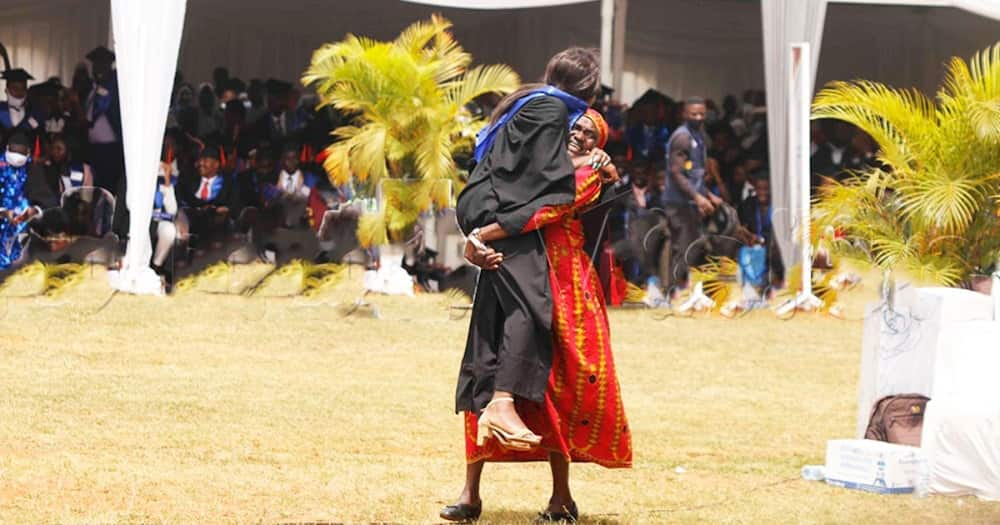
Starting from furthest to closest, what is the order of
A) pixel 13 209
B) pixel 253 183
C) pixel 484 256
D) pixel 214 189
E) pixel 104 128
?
1. pixel 253 183
2. pixel 214 189
3. pixel 104 128
4. pixel 13 209
5. pixel 484 256

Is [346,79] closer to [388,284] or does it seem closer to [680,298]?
[388,284]

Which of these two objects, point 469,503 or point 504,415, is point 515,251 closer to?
point 504,415

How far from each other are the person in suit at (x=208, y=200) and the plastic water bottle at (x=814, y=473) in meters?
6.93

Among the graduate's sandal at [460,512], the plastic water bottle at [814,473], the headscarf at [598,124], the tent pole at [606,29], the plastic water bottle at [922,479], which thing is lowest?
the plastic water bottle at [814,473]

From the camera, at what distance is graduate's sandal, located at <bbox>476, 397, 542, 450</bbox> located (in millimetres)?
4895

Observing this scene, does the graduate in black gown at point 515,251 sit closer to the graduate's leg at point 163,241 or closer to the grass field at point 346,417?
the grass field at point 346,417

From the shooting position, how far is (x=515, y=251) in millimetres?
5098

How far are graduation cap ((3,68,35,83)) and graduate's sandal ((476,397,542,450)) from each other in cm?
906

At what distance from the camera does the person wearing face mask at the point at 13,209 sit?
11.7 metres

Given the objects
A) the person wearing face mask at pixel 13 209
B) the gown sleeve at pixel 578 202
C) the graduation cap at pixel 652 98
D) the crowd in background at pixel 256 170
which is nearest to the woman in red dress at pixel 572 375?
the gown sleeve at pixel 578 202

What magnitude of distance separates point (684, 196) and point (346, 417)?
551 centimetres

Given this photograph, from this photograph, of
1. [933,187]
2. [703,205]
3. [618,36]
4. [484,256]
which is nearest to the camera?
[484,256]

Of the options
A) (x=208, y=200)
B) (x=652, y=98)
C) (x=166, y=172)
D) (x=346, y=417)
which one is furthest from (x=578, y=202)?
(x=652, y=98)

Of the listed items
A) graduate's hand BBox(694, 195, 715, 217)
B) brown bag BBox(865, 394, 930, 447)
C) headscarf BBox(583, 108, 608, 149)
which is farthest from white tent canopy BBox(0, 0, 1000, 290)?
headscarf BBox(583, 108, 608, 149)
